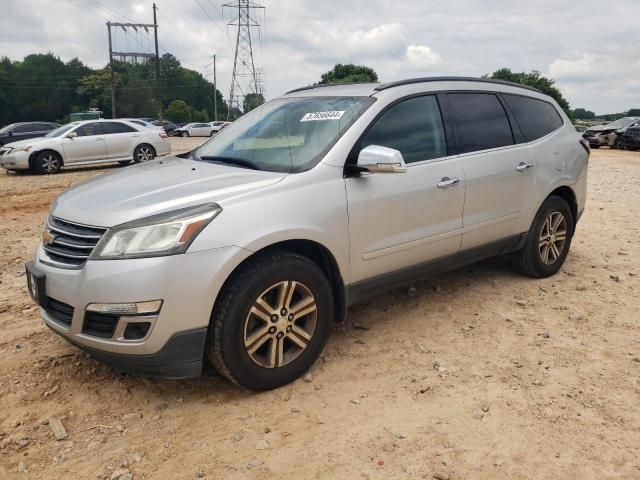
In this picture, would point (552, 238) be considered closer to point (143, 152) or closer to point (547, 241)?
point (547, 241)

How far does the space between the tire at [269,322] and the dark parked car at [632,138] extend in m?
23.3

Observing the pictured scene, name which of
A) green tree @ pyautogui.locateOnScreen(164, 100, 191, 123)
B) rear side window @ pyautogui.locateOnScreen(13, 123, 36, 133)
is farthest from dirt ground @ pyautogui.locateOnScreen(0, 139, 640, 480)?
green tree @ pyautogui.locateOnScreen(164, 100, 191, 123)

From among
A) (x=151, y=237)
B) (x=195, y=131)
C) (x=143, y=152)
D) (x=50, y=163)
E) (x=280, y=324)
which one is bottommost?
(x=280, y=324)

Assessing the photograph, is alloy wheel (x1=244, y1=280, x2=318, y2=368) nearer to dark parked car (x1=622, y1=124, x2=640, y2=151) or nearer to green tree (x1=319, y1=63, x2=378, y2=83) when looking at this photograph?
dark parked car (x1=622, y1=124, x2=640, y2=151)

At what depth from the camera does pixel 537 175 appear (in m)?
4.48

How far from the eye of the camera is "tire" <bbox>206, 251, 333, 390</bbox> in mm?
2734

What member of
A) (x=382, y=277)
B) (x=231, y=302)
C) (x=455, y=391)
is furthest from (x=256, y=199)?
Result: (x=455, y=391)

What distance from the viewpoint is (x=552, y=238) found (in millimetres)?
4828

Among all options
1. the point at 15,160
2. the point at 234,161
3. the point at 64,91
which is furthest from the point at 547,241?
the point at 64,91

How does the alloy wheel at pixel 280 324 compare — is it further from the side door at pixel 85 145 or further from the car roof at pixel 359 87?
the side door at pixel 85 145

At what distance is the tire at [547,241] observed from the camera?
15.2 feet

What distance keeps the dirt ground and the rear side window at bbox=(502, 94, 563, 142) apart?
57.1 inches

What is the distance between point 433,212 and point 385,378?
1202 millimetres

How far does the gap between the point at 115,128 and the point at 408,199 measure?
41.2 feet
